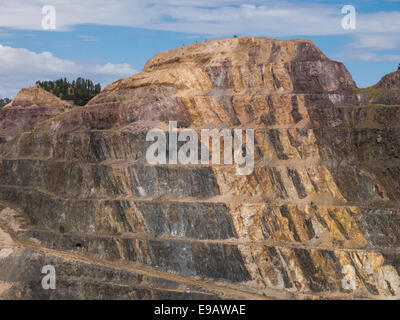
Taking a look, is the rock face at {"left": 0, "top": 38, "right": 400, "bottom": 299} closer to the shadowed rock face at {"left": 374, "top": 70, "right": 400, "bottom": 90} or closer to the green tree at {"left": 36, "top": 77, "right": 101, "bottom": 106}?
the shadowed rock face at {"left": 374, "top": 70, "right": 400, "bottom": 90}

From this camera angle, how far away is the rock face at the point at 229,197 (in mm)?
64688

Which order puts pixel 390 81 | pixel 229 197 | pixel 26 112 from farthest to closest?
pixel 26 112 < pixel 390 81 < pixel 229 197

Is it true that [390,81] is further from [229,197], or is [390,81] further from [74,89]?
[74,89]

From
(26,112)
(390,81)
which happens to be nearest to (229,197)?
(390,81)

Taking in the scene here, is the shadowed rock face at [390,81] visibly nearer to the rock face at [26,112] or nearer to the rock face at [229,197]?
the rock face at [229,197]

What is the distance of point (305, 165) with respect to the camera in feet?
233

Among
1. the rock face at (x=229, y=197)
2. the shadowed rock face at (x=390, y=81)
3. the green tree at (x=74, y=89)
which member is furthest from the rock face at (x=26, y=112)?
the shadowed rock face at (x=390, y=81)

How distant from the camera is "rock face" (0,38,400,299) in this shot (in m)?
64.7

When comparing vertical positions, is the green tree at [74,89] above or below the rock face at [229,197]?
above

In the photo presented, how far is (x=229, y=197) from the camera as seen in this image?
7106cm

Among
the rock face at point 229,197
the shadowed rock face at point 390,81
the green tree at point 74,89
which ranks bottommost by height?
the rock face at point 229,197
